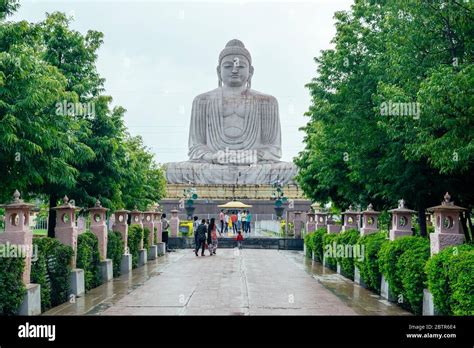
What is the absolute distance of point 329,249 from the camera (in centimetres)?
1858

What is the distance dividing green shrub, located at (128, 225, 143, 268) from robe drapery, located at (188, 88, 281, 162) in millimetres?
25825

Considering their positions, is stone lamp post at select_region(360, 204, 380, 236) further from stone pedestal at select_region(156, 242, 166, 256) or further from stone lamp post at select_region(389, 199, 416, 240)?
stone pedestal at select_region(156, 242, 166, 256)

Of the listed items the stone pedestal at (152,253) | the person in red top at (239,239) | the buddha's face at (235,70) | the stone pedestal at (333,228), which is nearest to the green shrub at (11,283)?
the stone pedestal at (333,228)

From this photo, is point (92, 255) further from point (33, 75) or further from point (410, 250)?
point (410, 250)

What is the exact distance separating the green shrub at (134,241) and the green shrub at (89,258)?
12.4ft

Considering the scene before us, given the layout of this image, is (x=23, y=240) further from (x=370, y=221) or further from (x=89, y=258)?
(x=370, y=221)

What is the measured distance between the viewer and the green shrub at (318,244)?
68.7 feet

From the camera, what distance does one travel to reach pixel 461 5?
33.7ft

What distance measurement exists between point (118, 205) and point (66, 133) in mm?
5717

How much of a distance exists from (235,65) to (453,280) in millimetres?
38807

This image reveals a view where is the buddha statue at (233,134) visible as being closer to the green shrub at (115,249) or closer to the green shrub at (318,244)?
the green shrub at (318,244)

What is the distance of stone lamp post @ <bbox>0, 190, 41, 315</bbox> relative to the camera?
967 cm

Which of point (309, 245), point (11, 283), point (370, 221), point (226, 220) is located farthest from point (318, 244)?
point (226, 220)

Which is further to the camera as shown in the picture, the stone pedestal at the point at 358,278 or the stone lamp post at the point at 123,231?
the stone lamp post at the point at 123,231
